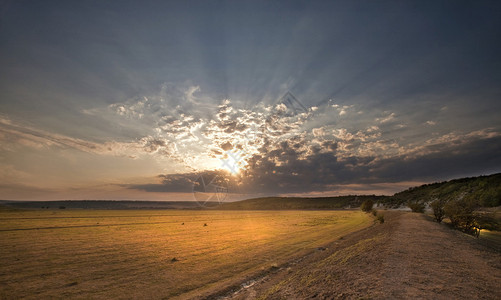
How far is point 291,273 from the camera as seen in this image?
12.3 m

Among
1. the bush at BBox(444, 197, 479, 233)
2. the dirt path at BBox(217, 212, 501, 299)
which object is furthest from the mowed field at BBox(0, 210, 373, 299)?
the bush at BBox(444, 197, 479, 233)

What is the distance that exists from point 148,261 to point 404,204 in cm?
11773

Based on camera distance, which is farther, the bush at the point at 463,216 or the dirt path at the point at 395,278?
the bush at the point at 463,216

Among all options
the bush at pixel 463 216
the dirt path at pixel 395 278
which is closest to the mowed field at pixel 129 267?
the dirt path at pixel 395 278

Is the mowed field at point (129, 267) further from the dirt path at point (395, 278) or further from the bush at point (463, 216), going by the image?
the bush at point (463, 216)

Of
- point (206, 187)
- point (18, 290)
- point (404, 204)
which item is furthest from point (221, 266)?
point (404, 204)

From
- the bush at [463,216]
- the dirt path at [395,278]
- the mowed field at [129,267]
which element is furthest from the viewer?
the bush at [463,216]

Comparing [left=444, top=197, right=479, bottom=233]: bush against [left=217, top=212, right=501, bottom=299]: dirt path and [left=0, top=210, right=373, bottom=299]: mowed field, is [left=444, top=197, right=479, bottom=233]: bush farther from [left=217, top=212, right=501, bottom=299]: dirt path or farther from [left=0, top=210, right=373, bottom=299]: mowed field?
[left=0, top=210, right=373, bottom=299]: mowed field

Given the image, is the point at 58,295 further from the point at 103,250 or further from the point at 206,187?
the point at 206,187

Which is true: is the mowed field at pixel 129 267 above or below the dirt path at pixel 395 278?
below

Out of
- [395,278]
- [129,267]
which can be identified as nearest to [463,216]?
[395,278]

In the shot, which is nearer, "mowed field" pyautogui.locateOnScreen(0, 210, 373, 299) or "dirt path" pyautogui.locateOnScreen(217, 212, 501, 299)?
"dirt path" pyautogui.locateOnScreen(217, 212, 501, 299)

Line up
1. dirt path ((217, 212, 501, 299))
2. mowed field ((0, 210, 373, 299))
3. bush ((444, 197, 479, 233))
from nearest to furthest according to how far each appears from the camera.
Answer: dirt path ((217, 212, 501, 299)) → mowed field ((0, 210, 373, 299)) → bush ((444, 197, 479, 233))

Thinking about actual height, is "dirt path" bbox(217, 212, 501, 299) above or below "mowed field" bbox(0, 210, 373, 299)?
above
